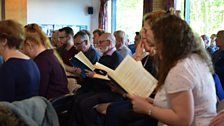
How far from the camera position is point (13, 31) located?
2.42 meters

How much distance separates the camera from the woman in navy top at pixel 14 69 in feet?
7.28

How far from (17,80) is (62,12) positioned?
28.9ft

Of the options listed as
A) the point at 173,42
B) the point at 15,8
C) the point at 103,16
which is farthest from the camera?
the point at 103,16

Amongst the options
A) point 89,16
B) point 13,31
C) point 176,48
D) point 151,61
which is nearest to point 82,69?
point 151,61

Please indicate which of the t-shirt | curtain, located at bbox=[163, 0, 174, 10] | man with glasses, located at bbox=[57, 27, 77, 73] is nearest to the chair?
the t-shirt

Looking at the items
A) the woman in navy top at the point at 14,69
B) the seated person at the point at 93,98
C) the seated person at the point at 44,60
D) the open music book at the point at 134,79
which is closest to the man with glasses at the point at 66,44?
the seated person at the point at 93,98

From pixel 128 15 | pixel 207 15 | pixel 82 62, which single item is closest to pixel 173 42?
pixel 82 62

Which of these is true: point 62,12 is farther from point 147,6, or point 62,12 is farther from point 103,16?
point 147,6

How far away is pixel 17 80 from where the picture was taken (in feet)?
7.42

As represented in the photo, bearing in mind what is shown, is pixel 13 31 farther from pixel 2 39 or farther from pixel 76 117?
pixel 76 117

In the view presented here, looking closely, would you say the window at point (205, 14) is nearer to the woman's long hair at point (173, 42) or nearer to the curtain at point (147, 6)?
the curtain at point (147, 6)

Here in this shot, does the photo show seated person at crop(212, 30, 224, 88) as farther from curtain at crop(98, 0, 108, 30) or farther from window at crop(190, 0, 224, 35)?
curtain at crop(98, 0, 108, 30)

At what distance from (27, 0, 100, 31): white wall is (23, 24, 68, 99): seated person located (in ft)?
25.0

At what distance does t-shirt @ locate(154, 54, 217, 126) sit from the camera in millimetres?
1773
